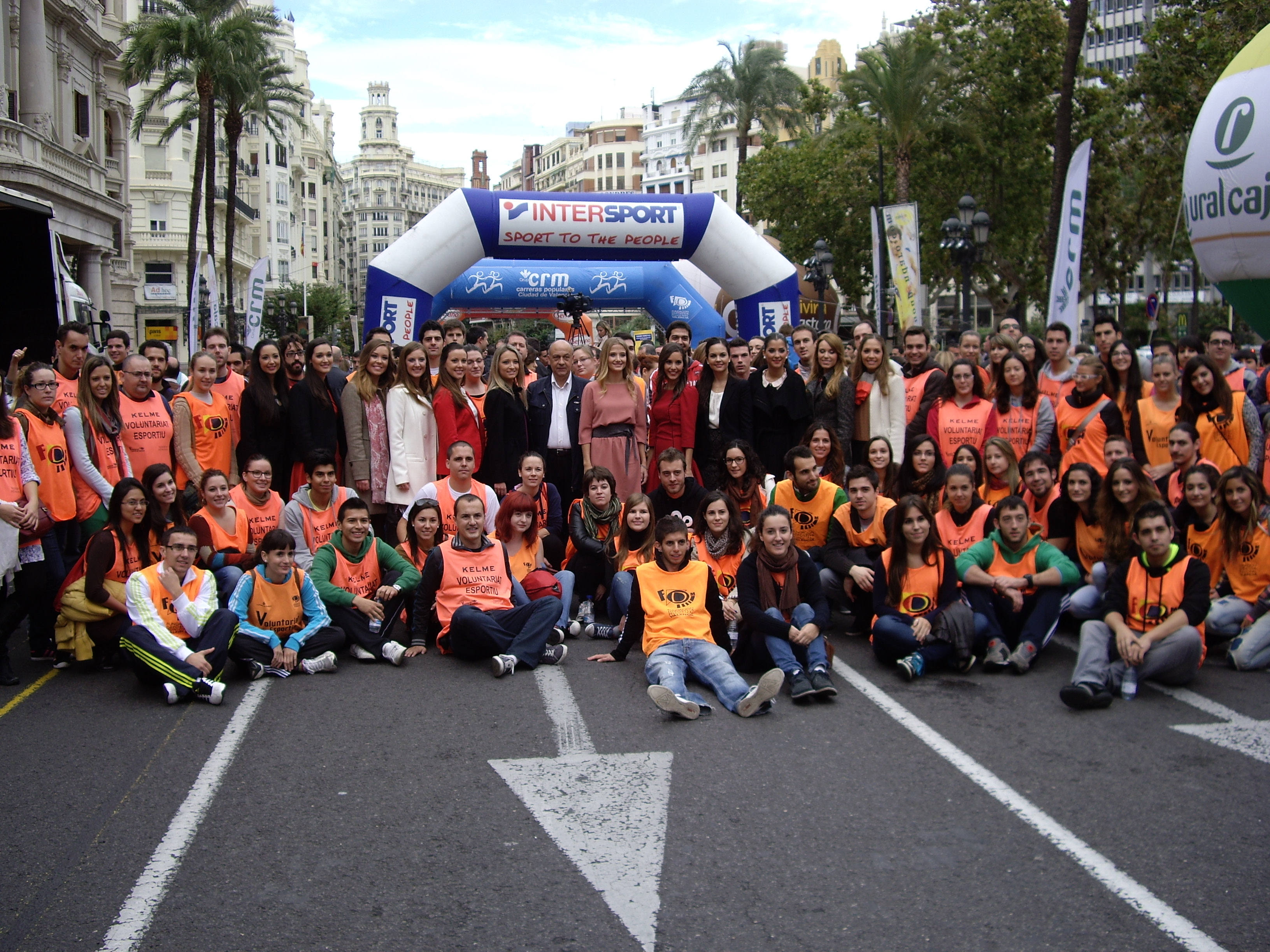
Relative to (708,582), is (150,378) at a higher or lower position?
higher

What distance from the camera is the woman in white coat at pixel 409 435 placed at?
8.80m

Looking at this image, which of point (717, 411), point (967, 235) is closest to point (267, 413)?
point (717, 411)

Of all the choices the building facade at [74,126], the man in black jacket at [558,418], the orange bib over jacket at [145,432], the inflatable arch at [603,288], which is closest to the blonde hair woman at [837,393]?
the man in black jacket at [558,418]

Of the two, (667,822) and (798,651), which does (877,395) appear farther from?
(667,822)

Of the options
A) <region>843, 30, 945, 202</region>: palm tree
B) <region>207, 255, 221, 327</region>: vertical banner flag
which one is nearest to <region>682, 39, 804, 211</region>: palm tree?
<region>843, 30, 945, 202</region>: palm tree

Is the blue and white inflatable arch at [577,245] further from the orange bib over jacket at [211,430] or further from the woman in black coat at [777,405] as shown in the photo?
the woman in black coat at [777,405]

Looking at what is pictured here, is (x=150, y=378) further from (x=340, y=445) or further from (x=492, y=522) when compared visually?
(x=492, y=522)

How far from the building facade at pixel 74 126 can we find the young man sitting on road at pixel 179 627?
2521cm

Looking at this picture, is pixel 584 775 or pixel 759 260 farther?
pixel 759 260

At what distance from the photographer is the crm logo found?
10.8 m

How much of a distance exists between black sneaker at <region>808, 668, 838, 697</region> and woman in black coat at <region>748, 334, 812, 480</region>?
318 centimetres

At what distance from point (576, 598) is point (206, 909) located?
4.82 metres

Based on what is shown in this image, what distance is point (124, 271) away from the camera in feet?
139

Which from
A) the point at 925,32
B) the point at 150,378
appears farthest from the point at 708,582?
the point at 925,32
